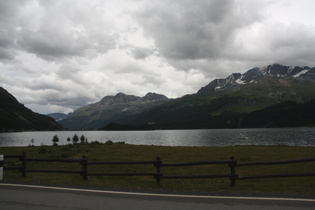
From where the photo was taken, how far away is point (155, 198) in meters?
12.2

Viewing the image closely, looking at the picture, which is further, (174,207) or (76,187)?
(76,187)

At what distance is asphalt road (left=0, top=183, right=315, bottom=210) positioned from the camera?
10758 mm

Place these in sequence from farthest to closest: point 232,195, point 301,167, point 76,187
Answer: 1. point 301,167
2. point 76,187
3. point 232,195

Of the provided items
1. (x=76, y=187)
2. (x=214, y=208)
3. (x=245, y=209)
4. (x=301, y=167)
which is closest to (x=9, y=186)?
(x=76, y=187)

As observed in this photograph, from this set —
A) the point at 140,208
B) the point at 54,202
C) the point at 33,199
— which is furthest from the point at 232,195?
Answer: the point at 33,199

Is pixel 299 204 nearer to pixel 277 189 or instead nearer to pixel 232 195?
pixel 232 195

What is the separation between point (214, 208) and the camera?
10641 mm

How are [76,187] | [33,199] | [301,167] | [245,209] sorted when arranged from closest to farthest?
[245,209] < [33,199] < [76,187] < [301,167]

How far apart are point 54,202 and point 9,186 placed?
5.40 meters

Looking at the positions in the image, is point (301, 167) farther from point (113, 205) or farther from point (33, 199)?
point (33, 199)

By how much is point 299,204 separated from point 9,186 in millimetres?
14784

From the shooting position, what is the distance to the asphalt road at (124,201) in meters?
10.8

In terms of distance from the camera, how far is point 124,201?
11680mm

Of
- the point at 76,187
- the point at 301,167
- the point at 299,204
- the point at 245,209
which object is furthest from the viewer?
the point at 301,167
